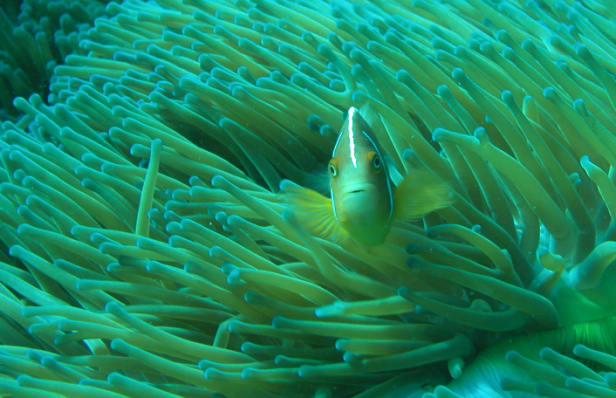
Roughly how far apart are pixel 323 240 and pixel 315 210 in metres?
0.14

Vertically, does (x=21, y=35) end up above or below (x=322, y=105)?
below

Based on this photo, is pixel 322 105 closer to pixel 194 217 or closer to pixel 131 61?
pixel 194 217

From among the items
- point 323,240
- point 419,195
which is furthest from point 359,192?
point 323,240

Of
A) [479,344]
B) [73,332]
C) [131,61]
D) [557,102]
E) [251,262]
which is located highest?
[557,102]

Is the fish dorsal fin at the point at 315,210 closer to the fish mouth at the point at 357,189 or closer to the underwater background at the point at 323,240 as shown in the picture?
the underwater background at the point at 323,240

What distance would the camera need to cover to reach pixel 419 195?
0.85 metres

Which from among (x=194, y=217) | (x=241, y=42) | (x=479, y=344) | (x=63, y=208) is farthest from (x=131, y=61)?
(x=479, y=344)

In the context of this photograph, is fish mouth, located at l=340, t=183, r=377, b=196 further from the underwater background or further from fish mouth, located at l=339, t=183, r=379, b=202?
the underwater background

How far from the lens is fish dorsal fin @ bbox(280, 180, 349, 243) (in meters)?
0.90

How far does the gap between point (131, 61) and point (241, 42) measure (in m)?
0.56

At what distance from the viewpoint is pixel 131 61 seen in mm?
1849

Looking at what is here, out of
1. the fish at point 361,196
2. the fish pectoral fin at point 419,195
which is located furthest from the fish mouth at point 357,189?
the fish pectoral fin at point 419,195

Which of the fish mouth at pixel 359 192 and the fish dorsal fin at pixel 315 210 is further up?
the fish mouth at pixel 359 192

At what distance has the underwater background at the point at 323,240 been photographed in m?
0.90
